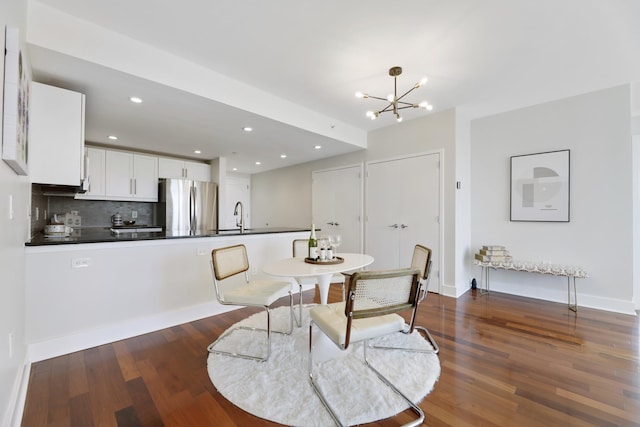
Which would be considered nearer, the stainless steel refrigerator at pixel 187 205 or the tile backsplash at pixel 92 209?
the tile backsplash at pixel 92 209

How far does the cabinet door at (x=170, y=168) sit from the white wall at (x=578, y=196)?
5.22 m

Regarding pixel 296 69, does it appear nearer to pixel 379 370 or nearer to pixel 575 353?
pixel 379 370

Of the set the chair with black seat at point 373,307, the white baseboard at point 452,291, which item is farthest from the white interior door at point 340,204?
the chair with black seat at point 373,307

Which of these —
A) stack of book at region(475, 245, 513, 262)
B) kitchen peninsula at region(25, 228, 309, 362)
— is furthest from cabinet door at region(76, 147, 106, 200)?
stack of book at region(475, 245, 513, 262)

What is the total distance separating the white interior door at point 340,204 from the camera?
4.89 meters

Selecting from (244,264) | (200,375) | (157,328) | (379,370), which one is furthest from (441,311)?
(157,328)

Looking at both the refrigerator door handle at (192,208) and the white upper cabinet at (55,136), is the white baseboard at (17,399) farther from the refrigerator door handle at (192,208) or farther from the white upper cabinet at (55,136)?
the refrigerator door handle at (192,208)

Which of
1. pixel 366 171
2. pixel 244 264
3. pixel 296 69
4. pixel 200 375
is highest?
pixel 296 69

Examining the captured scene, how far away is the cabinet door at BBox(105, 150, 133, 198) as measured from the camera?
4383 mm

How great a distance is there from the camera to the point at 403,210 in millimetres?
4238

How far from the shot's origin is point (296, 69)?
8.89 feet

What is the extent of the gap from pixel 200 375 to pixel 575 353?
295 cm

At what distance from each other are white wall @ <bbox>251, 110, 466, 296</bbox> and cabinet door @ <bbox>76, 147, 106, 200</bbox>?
134 inches

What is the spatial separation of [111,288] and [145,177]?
293cm
